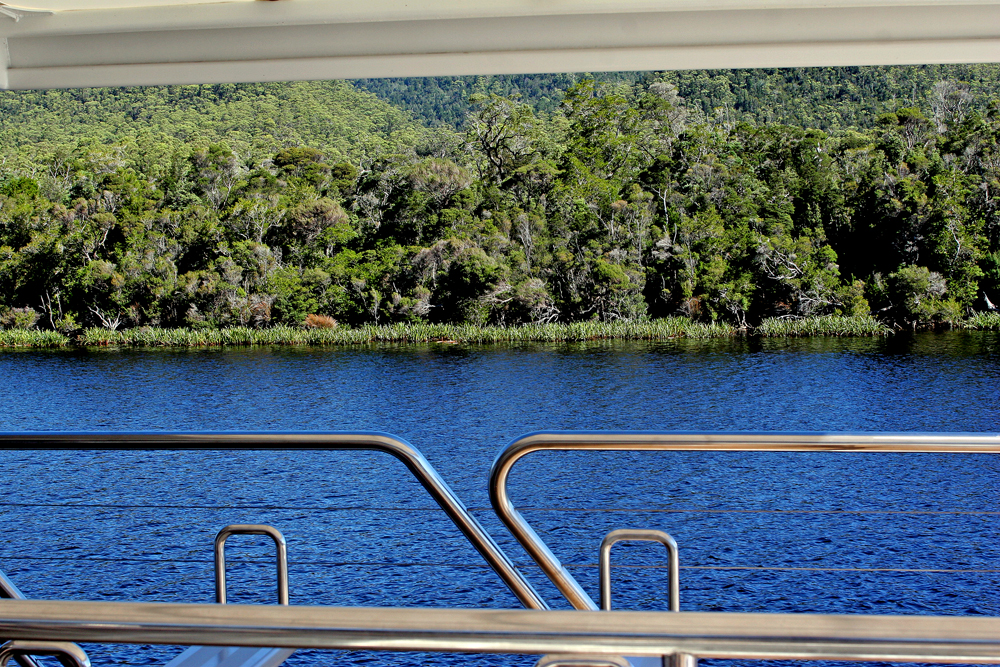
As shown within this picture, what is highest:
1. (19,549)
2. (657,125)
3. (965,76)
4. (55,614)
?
(965,76)

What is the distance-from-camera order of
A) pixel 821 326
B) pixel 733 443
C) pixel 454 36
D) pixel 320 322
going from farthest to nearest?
pixel 320 322 → pixel 821 326 → pixel 454 36 → pixel 733 443

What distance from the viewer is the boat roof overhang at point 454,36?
1.06 meters

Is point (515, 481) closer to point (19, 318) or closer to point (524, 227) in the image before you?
point (524, 227)

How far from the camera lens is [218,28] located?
3.61ft

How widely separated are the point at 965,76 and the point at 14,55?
3164 centimetres

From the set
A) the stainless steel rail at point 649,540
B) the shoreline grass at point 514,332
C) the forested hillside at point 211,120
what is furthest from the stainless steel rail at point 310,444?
the forested hillside at point 211,120

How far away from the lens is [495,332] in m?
19.9

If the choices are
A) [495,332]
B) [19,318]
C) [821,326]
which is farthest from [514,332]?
[19,318]

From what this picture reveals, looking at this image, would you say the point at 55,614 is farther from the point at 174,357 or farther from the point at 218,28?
the point at 174,357

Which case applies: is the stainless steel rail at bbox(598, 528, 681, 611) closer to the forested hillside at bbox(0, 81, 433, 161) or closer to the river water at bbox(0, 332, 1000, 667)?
the river water at bbox(0, 332, 1000, 667)

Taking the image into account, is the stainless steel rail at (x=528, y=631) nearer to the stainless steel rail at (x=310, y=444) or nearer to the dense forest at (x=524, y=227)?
the stainless steel rail at (x=310, y=444)

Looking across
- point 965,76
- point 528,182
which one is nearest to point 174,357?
point 528,182

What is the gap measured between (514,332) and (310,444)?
18.9m

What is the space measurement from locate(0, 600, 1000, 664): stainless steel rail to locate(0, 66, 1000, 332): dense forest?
62.6 ft
